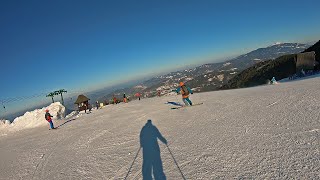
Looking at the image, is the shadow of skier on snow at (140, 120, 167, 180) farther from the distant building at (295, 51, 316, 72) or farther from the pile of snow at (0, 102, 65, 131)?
the distant building at (295, 51, 316, 72)

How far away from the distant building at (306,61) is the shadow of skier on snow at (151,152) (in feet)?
103

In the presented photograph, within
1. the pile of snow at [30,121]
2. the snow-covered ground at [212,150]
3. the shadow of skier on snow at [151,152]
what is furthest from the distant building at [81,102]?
the shadow of skier on snow at [151,152]

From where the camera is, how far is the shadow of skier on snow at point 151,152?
7.54m

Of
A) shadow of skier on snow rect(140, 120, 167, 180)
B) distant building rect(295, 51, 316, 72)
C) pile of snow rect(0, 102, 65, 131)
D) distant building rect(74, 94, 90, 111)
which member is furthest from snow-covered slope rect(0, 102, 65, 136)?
distant building rect(295, 51, 316, 72)

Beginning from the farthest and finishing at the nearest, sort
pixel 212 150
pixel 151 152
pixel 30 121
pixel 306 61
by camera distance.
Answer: pixel 306 61 → pixel 30 121 → pixel 151 152 → pixel 212 150

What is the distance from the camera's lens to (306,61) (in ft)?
121

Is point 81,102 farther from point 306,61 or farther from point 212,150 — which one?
point 212,150

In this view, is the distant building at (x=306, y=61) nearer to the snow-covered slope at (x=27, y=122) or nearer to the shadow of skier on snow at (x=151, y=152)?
the shadow of skier on snow at (x=151, y=152)

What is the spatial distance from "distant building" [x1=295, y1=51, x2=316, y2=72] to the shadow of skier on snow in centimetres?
3130

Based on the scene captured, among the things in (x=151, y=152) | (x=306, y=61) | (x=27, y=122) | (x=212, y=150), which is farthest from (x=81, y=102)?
(x=212, y=150)

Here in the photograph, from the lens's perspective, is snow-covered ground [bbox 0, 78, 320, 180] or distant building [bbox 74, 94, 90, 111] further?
distant building [bbox 74, 94, 90, 111]

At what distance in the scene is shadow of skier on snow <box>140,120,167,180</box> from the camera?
24.7 ft

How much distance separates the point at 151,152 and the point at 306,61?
115 ft

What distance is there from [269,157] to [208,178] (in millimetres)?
1903
